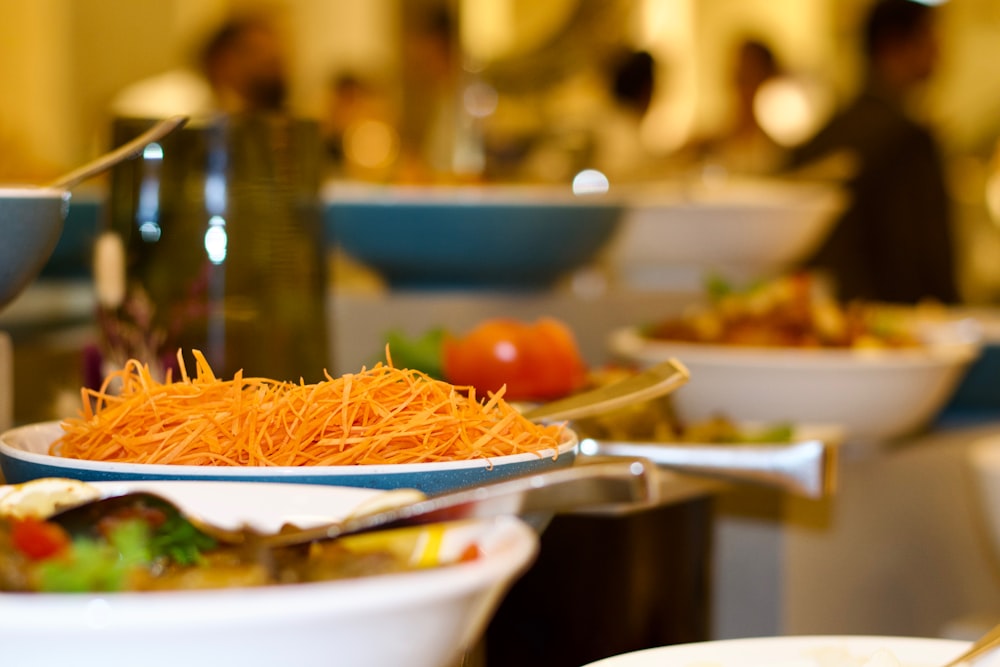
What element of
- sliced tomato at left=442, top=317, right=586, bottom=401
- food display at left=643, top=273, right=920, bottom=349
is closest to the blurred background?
food display at left=643, top=273, right=920, bottom=349

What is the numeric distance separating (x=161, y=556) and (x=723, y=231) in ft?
4.61

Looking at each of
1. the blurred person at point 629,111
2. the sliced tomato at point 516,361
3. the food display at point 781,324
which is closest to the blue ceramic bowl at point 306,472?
the sliced tomato at point 516,361

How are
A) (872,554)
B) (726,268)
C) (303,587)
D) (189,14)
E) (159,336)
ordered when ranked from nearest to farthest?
(303,587), (159,336), (872,554), (726,268), (189,14)

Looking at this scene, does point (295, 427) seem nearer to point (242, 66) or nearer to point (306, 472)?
point (306, 472)

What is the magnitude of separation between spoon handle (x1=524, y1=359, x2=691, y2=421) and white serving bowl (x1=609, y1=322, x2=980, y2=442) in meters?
0.49

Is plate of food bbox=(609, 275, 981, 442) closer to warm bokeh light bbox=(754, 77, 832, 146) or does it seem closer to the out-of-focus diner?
the out-of-focus diner

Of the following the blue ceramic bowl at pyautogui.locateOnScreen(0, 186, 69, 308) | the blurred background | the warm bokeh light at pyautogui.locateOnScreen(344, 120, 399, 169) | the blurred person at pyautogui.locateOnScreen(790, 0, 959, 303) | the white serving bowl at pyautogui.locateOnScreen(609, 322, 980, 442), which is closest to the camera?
the blue ceramic bowl at pyautogui.locateOnScreen(0, 186, 69, 308)

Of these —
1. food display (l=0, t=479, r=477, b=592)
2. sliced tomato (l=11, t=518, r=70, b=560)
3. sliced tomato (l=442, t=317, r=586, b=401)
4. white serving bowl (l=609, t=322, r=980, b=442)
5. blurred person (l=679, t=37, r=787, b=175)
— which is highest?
blurred person (l=679, t=37, r=787, b=175)

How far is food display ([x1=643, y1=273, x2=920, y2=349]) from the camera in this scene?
122cm

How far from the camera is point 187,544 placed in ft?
1.22

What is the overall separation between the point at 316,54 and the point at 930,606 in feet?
19.4

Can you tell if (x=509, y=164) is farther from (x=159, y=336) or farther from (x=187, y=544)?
(x=187, y=544)

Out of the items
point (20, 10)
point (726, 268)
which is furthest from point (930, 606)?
point (20, 10)

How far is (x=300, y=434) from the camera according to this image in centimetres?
49
